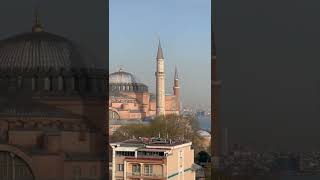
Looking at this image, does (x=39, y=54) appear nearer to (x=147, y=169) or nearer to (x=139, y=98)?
(x=147, y=169)

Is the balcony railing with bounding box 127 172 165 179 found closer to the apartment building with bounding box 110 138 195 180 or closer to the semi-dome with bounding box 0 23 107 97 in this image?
the apartment building with bounding box 110 138 195 180

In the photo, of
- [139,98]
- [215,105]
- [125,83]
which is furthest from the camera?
[125,83]

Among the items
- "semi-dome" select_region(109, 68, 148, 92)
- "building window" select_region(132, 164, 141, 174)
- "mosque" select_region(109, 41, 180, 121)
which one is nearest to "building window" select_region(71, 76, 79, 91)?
"building window" select_region(132, 164, 141, 174)

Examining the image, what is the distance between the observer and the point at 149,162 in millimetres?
7309

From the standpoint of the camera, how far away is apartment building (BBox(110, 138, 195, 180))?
285 inches

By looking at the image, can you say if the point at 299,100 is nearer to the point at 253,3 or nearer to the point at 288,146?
the point at 288,146

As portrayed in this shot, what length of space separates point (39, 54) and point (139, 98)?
722 centimetres

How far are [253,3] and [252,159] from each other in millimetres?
1710

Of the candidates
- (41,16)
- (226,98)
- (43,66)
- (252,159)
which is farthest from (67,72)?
(252,159)

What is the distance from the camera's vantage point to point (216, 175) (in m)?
6.45

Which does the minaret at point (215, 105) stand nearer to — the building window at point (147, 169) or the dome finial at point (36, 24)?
the building window at point (147, 169)

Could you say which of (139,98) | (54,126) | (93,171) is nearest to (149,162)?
(93,171)

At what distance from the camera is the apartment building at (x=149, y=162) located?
7250 mm

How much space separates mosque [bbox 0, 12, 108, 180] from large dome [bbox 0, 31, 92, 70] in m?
0.09
